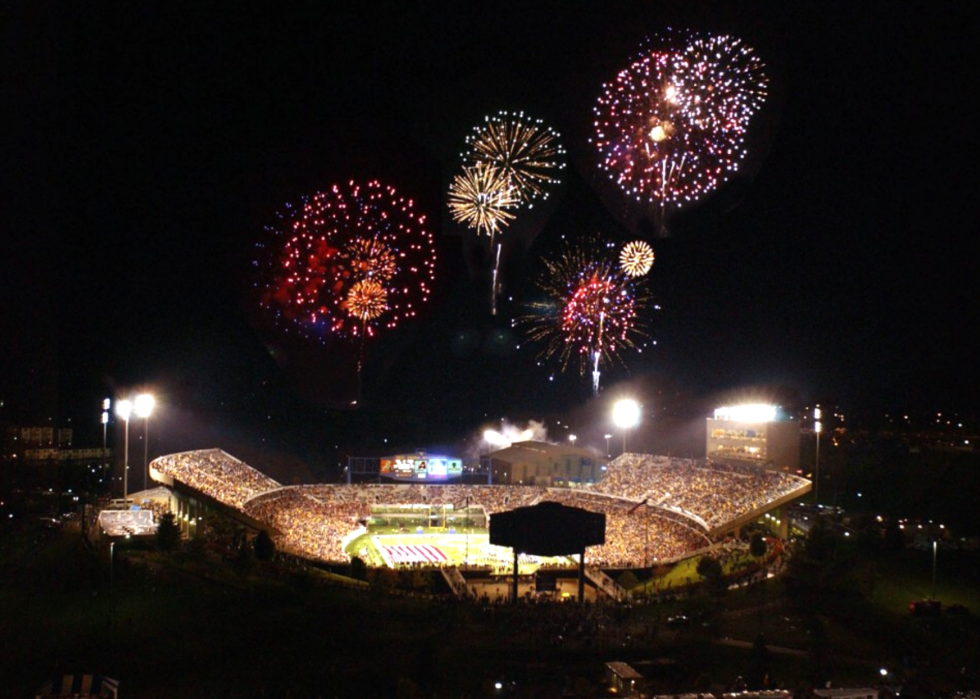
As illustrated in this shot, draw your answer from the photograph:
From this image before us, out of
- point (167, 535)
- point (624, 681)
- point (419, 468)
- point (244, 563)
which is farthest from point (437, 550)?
point (624, 681)

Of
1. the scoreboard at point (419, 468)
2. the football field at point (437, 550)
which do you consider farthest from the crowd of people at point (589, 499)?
the football field at point (437, 550)

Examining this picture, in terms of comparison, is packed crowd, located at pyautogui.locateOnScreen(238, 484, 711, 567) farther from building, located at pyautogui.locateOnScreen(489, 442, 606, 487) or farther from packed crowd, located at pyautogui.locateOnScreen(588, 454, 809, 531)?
building, located at pyautogui.locateOnScreen(489, 442, 606, 487)

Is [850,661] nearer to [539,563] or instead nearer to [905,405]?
[539,563]

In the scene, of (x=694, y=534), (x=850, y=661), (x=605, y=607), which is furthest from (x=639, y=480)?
(x=850, y=661)

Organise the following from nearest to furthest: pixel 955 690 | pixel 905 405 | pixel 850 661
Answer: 1. pixel 955 690
2. pixel 850 661
3. pixel 905 405

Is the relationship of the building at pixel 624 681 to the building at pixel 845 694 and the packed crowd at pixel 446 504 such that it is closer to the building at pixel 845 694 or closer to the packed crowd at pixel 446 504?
the building at pixel 845 694

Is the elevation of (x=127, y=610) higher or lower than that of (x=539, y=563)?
higher
